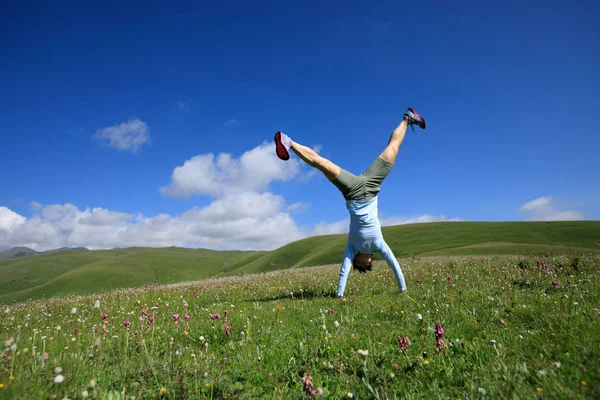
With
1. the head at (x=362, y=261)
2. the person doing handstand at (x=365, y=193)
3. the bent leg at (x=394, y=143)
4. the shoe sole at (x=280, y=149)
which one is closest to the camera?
the shoe sole at (x=280, y=149)

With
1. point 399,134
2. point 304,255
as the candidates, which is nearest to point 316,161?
point 399,134

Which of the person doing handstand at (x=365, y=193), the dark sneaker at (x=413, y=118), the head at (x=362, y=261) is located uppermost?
the dark sneaker at (x=413, y=118)

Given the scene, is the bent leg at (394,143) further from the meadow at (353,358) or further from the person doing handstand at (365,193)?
the meadow at (353,358)

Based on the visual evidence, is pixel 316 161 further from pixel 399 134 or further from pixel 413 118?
pixel 413 118

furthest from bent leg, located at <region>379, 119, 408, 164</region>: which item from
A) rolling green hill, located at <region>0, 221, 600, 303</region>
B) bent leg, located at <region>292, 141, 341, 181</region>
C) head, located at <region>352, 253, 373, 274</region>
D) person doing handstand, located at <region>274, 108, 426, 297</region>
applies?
rolling green hill, located at <region>0, 221, 600, 303</region>

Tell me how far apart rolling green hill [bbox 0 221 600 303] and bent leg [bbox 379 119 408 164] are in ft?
128

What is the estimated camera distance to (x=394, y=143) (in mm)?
8062

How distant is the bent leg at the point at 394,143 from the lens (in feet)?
25.7

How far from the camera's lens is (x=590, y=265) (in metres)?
10.3

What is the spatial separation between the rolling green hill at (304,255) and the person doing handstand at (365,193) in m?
38.8

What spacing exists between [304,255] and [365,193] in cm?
10250

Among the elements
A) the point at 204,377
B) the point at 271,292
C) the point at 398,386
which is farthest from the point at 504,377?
the point at 271,292

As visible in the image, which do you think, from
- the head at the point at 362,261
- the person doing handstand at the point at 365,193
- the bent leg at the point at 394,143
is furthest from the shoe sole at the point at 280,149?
the head at the point at 362,261

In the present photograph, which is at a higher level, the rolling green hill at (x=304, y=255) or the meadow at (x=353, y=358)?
the meadow at (x=353, y=358)
